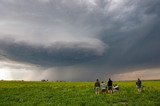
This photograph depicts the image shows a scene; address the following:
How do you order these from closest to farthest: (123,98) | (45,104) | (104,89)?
(45,104)
(123,98)
(104,89)

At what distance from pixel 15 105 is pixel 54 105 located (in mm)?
5561

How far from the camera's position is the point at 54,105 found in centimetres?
4284

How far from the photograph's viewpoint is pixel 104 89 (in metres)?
60.6

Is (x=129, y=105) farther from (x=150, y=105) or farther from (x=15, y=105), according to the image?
(x=15, y=105)

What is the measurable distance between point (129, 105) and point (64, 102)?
31.6 ft

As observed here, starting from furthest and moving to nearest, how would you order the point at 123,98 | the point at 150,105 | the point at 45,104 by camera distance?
the point at 123,98, the point at 45,104, the point at 150,105

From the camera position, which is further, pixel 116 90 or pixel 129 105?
pixel 116 90

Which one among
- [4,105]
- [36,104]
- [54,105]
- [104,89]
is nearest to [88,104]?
[54,105]

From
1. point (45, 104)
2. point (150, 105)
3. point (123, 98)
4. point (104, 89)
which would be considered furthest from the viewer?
point (104, 89)

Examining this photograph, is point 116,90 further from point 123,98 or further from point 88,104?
point 88,104

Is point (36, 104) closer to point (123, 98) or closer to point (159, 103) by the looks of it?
point (123, 98)

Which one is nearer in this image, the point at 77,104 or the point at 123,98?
the point at 77,104

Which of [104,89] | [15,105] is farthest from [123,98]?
[15,105]

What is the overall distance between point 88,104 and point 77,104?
63.2 inches
